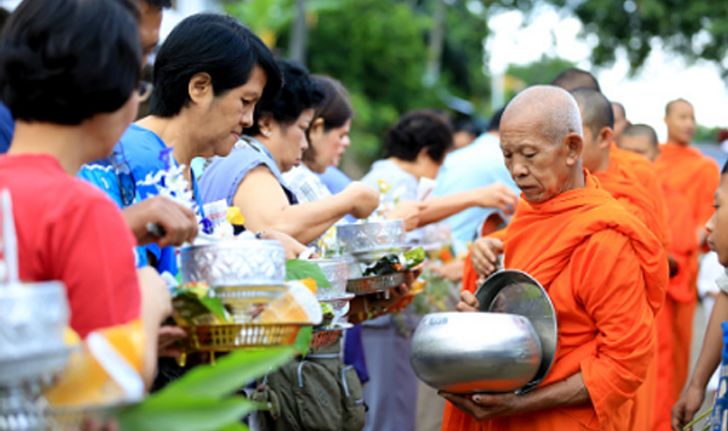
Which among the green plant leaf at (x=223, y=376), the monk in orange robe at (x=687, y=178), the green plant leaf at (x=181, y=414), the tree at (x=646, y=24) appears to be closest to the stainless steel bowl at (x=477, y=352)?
the green plant leaf at (x=223, y=376)

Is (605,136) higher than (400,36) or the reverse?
higher

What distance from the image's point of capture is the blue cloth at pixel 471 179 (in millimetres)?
7555

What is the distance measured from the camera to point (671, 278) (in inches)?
320

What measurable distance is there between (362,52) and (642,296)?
87.6 feet

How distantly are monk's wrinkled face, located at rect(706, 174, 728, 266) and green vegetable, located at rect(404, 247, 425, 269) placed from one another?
126cm

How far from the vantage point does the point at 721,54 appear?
16.6 meters

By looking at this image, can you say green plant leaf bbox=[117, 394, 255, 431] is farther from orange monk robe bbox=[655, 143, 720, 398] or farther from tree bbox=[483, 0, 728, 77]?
tree bbox=[483, 0, 728, 77]

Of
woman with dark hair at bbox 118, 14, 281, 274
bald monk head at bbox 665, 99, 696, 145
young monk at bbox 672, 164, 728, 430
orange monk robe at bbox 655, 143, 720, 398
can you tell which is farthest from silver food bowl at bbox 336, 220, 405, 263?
bald monk head at bbox 665, 99, 696, 145

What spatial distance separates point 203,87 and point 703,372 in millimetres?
2376

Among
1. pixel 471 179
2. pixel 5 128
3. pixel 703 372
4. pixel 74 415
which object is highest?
pixel 5 128

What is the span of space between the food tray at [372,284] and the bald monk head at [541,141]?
2.59 feet

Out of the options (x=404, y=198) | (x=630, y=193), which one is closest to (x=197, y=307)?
(x=630, y=193)

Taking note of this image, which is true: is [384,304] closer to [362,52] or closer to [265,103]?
[265,103]

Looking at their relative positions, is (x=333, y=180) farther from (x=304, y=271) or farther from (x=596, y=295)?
(x=304, y=271)
